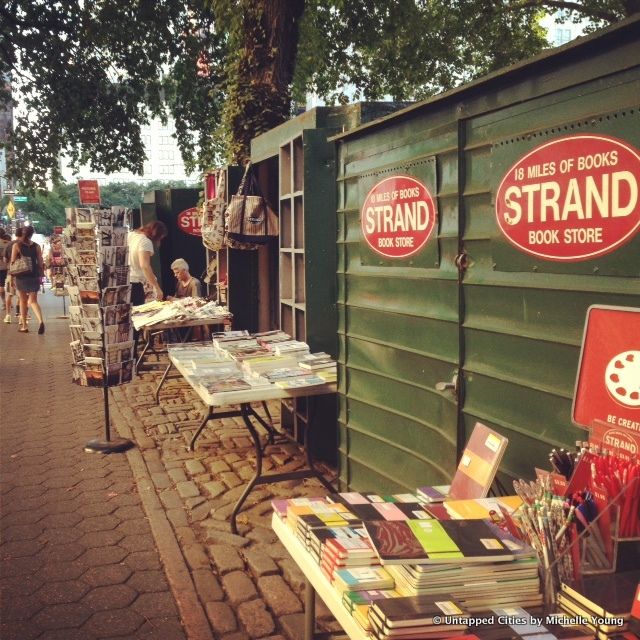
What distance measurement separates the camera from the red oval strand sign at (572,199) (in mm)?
2377

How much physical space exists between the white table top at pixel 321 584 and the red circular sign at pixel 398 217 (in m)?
1.70

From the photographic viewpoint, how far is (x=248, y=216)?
7.29 meters

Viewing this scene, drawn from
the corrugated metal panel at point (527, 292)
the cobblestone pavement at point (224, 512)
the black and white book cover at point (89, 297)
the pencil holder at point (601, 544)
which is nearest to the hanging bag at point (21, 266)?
the cobblestone pavement at point (224, 512)

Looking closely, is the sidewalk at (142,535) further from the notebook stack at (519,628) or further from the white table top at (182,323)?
the notebook stack at (519,628)

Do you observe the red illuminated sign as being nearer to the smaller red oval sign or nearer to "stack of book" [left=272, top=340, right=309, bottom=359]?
"stack of book" [left=272, top=340, right=309, bottom=359]

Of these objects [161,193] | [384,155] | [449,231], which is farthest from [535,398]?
[161,193]

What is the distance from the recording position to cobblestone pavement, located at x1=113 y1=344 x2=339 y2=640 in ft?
11.5

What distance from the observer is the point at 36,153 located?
18.2 metres

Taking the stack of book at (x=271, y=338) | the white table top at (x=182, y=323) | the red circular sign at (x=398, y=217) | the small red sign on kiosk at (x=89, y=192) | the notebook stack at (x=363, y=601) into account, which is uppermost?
the small red sign on kiosk at (x=89, y=192)

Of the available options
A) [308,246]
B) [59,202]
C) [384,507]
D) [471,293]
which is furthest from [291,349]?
[59,202]

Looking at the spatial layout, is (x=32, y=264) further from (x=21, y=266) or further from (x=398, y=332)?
(x=398, y=332)

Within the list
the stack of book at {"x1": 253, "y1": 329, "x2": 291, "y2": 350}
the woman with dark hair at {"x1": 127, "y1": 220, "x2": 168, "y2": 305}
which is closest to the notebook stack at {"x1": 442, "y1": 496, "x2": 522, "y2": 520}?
the stack of book at {"x1": 253, "y1": 329, "x2": 291, "y2": 350}

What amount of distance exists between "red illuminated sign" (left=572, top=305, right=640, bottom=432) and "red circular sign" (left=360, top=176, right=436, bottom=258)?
1300 mm

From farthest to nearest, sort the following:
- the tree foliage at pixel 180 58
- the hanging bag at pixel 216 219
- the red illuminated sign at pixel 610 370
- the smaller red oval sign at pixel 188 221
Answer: the tree foliage at pixel 180 58, the smaller red oval sign at pixel 188 221, the hanging bag at pixel 216 219, the red illuminated sign at pixel 610 370
